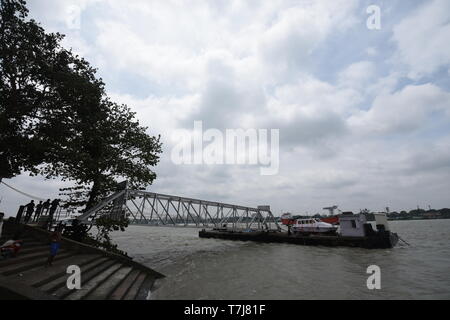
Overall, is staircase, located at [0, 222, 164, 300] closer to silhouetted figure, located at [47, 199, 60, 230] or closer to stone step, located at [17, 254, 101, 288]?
stone step, located at [17, 254, 101, 288]

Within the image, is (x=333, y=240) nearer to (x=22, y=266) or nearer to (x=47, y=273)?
(x=47, y=273)

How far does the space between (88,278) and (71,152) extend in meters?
9.24

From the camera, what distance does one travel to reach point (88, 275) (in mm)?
10422

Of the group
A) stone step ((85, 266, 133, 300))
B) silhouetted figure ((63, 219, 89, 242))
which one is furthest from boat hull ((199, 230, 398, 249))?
silhouetted figure ((63, 219, 89, 242))

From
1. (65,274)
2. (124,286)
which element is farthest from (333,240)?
(65,274)

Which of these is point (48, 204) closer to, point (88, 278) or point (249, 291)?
point (88, 278)

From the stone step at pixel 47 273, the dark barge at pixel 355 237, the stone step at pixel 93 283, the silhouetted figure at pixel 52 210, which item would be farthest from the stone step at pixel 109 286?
the dark barge at pixel 355 237

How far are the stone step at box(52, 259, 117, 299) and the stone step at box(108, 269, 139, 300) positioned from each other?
4.28ft

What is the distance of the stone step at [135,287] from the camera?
1004cm

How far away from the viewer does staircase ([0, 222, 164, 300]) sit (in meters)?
7.49

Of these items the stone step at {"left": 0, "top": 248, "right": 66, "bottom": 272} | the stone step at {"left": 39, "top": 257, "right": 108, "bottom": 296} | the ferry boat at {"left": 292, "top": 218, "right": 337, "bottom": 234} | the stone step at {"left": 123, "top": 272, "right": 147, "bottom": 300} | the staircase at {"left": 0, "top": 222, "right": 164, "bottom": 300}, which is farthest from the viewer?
the ferry boat at {"left": 292, "top": 218, "right": 337, "bottom": 234}

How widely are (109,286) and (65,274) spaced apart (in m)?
1.95

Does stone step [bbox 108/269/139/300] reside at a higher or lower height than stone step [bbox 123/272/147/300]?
higher

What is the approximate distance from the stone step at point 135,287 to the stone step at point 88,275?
6.09 ft
